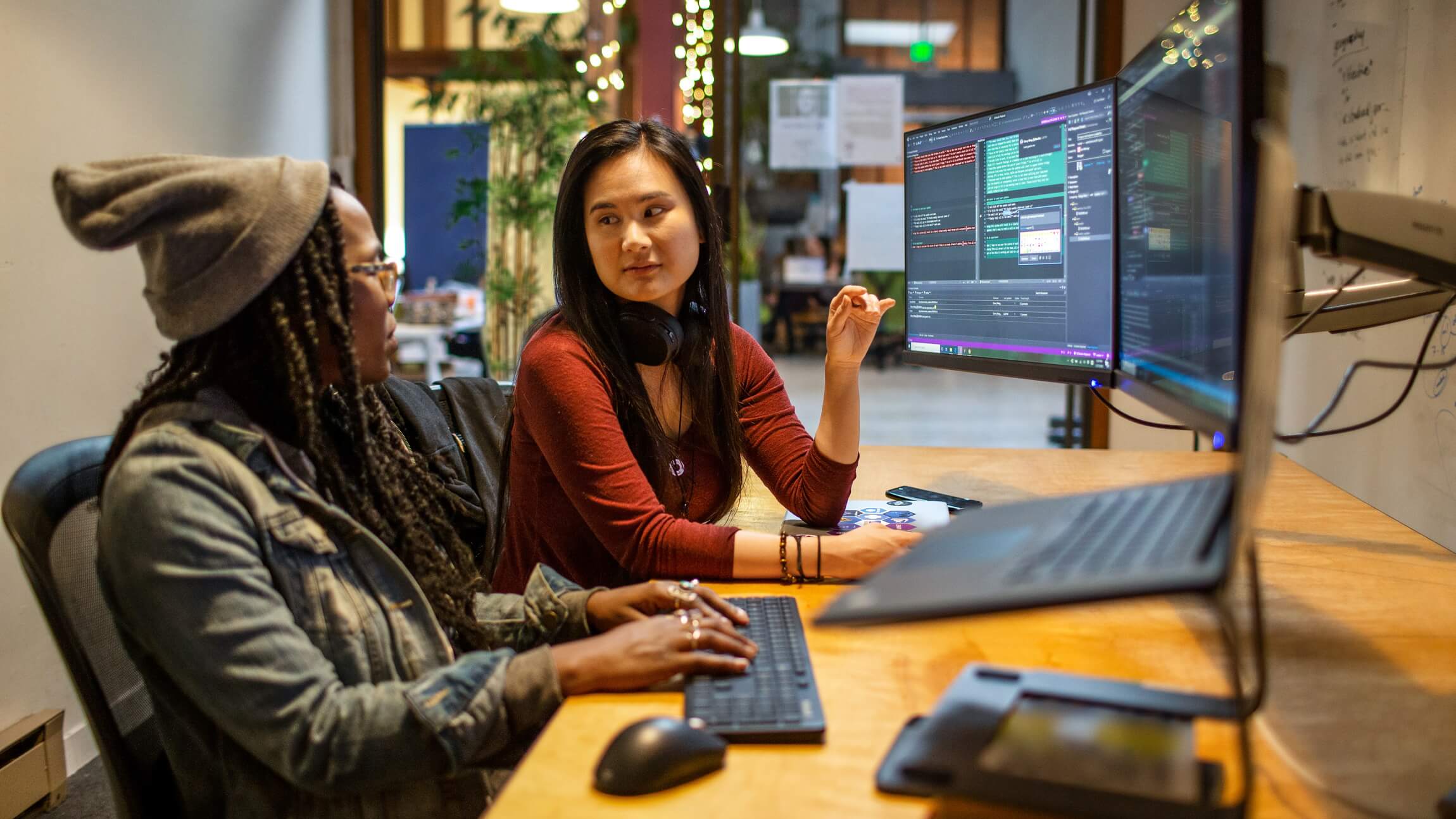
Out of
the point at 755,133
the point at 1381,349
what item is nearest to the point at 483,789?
the point at 1381,349

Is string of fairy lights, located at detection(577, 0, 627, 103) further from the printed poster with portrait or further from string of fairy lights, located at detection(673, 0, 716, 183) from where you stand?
the printed poster with portrait

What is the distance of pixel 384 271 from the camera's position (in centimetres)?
117

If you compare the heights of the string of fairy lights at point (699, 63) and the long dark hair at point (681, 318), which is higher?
the string of fairy lights at point (699, 63)

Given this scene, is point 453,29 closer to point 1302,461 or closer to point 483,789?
point 1302,461

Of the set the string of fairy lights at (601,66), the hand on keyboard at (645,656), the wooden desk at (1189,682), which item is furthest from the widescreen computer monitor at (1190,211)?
the string of fairy lights at (601,66)

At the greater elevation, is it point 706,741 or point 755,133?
point 755,133

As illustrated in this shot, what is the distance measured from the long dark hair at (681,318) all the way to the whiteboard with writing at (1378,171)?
121 centimetres

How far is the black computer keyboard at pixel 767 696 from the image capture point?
87 centimetres

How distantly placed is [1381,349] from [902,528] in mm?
1401

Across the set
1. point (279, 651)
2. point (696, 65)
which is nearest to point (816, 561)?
point (279, 651)

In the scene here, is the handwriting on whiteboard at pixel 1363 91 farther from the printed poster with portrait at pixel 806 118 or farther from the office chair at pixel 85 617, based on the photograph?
the office chair at pixel 85 617

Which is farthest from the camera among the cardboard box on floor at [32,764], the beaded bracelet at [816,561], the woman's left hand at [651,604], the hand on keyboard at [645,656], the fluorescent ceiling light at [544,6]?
the fluorescent ceiling light at [544,6]

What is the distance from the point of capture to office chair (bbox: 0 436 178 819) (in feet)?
3.09

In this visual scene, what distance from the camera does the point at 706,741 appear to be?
32.0 inches
